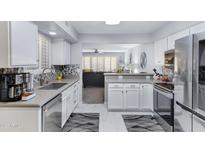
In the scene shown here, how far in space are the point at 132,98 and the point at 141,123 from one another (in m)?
1.10

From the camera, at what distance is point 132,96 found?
17.0 ft

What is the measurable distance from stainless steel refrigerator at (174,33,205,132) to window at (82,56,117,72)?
39.6 feet

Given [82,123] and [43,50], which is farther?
[43,50]

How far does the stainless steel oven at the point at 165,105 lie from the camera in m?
3.09

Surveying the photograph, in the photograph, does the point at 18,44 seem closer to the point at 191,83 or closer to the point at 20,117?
the point at 20,117

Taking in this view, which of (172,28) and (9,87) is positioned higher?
(172,28)

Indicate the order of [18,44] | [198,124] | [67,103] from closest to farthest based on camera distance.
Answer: [198,124] → [18,44] → [67,103]

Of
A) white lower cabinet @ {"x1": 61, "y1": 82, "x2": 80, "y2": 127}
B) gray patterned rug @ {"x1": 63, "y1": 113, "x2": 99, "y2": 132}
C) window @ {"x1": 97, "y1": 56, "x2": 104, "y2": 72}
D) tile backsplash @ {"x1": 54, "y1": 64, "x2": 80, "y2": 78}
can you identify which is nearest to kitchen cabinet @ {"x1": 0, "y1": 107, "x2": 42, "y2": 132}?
white lower cabinet @ {"x1": 61, "y1": 82, "x2": 80, "y2": 127}

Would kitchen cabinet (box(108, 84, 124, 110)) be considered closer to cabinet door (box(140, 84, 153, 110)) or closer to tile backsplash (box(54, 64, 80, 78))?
cabinet door (box(140, 84, 153, 110))

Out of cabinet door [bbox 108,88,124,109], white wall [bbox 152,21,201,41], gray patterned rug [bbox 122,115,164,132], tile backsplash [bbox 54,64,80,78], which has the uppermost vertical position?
white wall [bbox 152,21,201,41]

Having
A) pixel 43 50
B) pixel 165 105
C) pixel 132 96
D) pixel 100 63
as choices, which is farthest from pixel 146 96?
pixel 100 63

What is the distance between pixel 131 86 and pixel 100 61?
9664 millimetres

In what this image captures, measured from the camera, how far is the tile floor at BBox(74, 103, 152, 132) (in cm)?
379
